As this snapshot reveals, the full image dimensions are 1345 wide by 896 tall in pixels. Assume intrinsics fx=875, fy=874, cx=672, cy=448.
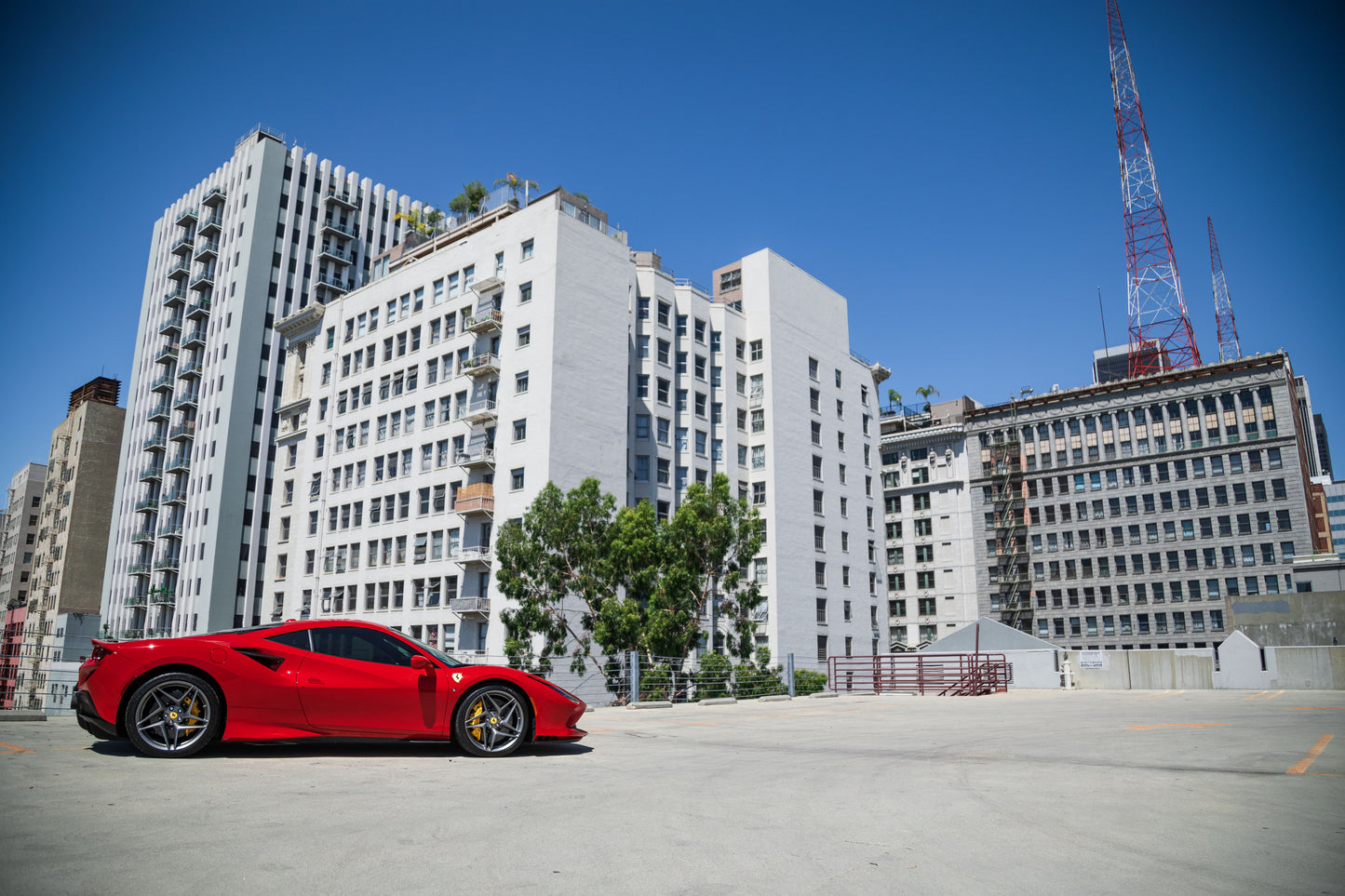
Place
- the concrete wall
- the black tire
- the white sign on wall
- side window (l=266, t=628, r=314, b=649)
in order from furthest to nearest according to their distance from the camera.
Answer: the concrete wall → the white sign on wall → side window (l=266, t=628, r=314, b=649) → the black tire

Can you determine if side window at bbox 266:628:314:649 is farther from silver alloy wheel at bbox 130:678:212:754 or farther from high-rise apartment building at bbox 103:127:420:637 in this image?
high-rise apartment building at bbox 103:127:420:637

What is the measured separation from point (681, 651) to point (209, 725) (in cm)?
2975

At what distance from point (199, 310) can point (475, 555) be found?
54.3m

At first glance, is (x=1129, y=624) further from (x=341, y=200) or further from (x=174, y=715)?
(x=174, y=715)

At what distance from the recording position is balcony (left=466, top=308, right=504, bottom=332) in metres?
54.6

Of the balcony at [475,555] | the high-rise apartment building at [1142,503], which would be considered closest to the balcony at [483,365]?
the balcony at [475,555]

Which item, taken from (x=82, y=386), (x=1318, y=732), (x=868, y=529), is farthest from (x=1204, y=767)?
(x=82, y=386)

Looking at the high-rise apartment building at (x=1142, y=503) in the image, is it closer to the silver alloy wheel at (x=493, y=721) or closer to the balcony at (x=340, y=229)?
the balcony at (x=340, y=229)

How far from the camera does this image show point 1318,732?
12617 mm

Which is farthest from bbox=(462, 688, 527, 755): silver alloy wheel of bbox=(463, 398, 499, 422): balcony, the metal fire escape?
the metal fire escape

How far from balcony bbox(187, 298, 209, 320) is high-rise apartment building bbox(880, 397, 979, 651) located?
239 ft

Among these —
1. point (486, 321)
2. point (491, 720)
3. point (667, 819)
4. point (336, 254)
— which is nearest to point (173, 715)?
point (491, 720)

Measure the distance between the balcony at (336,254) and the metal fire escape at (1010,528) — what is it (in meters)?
73.6

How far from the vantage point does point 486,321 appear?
5456cm
